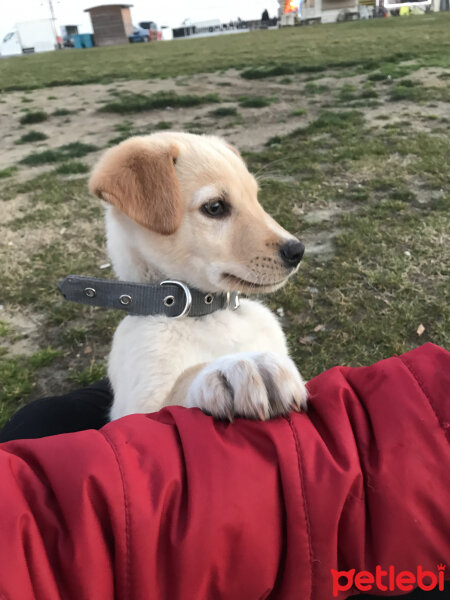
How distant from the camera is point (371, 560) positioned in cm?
93

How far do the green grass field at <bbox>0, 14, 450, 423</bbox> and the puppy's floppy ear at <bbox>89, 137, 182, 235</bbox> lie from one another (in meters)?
1.45

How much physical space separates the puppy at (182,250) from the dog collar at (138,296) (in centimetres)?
4

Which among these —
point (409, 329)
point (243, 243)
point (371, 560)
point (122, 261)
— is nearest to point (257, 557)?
point (371, 560)

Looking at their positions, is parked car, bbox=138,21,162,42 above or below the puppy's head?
above

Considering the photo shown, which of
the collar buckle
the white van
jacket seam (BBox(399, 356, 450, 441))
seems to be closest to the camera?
jacket seam (BBox(399, 356, 450, 441))

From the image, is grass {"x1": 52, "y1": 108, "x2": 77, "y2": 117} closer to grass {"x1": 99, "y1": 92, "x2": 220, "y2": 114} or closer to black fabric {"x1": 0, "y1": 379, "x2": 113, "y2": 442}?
grass {"x1": 99, "y1": 92, "x2": 220, "y2": 114}

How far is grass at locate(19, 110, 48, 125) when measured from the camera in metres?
10.3

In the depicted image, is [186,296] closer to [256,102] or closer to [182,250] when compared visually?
[182,250]

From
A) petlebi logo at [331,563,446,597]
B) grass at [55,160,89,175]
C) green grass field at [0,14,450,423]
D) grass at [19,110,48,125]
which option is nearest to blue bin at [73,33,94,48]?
green grass field at [0,14,450,423]

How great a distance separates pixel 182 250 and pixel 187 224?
0.39 feet

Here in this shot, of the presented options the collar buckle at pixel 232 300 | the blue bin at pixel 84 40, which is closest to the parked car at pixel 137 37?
the blue bin at pixel 84 40

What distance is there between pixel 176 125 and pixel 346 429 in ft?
28.3

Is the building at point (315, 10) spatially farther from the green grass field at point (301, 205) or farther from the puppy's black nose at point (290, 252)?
the puppy's black nose at point (290, 252)

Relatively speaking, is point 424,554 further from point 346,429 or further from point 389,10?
point 389,10
